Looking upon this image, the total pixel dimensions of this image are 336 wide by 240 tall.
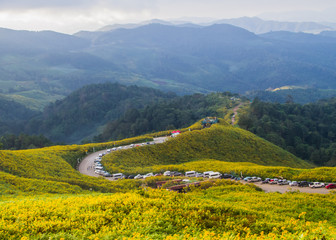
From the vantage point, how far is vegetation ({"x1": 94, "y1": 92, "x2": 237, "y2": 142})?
87.6m

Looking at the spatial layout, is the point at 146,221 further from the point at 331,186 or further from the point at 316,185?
the point at 331,186

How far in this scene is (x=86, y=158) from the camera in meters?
39.9

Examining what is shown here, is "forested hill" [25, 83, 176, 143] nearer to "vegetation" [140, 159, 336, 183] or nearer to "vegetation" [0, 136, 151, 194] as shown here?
"vegetation" [0, 136, 151, 194]

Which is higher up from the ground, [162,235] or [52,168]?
[162,235]

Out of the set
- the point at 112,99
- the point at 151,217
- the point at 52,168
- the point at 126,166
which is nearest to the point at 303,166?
the point at 126,166

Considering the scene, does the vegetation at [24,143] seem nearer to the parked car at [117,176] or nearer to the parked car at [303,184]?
the parked car at [117,176]

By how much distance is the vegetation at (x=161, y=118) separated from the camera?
87625mm

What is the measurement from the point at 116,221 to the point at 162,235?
6.20 feet

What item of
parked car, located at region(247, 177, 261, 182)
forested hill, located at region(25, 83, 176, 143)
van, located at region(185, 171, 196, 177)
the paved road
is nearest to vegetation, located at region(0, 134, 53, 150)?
→ the paved road

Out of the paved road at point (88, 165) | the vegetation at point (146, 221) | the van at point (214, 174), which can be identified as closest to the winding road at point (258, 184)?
the paved road at point (88, 165)

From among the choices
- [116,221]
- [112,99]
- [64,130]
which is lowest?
[64,130]

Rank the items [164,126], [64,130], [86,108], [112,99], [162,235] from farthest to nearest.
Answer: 1. [112,99]
2. [86,108]
3. [64,130]
4. [164,126]
5. [162,235]

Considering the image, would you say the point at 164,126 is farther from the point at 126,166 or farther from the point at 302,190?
the point at 302,190

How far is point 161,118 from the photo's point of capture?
3627 inches
